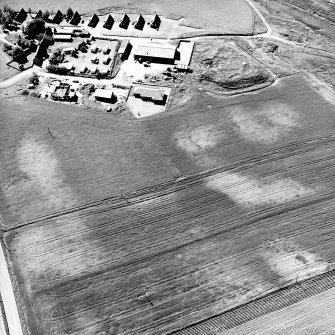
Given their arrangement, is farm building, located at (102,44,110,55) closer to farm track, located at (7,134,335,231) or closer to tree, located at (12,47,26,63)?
tree, located at (12,47,26,63)

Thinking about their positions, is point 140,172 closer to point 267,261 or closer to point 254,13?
point 267,261

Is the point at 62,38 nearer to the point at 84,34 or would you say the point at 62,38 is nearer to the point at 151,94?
the point at 84,34

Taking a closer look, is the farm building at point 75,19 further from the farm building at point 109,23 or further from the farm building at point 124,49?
the farm building at point 124,49

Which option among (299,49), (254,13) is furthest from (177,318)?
(254,13)

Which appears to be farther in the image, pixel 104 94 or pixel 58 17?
pixel 58 17

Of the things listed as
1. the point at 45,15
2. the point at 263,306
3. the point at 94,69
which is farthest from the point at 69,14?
the point at 263,306

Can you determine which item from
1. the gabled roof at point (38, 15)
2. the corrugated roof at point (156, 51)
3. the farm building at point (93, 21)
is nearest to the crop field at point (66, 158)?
the corrugated roof at point (156, 51)
